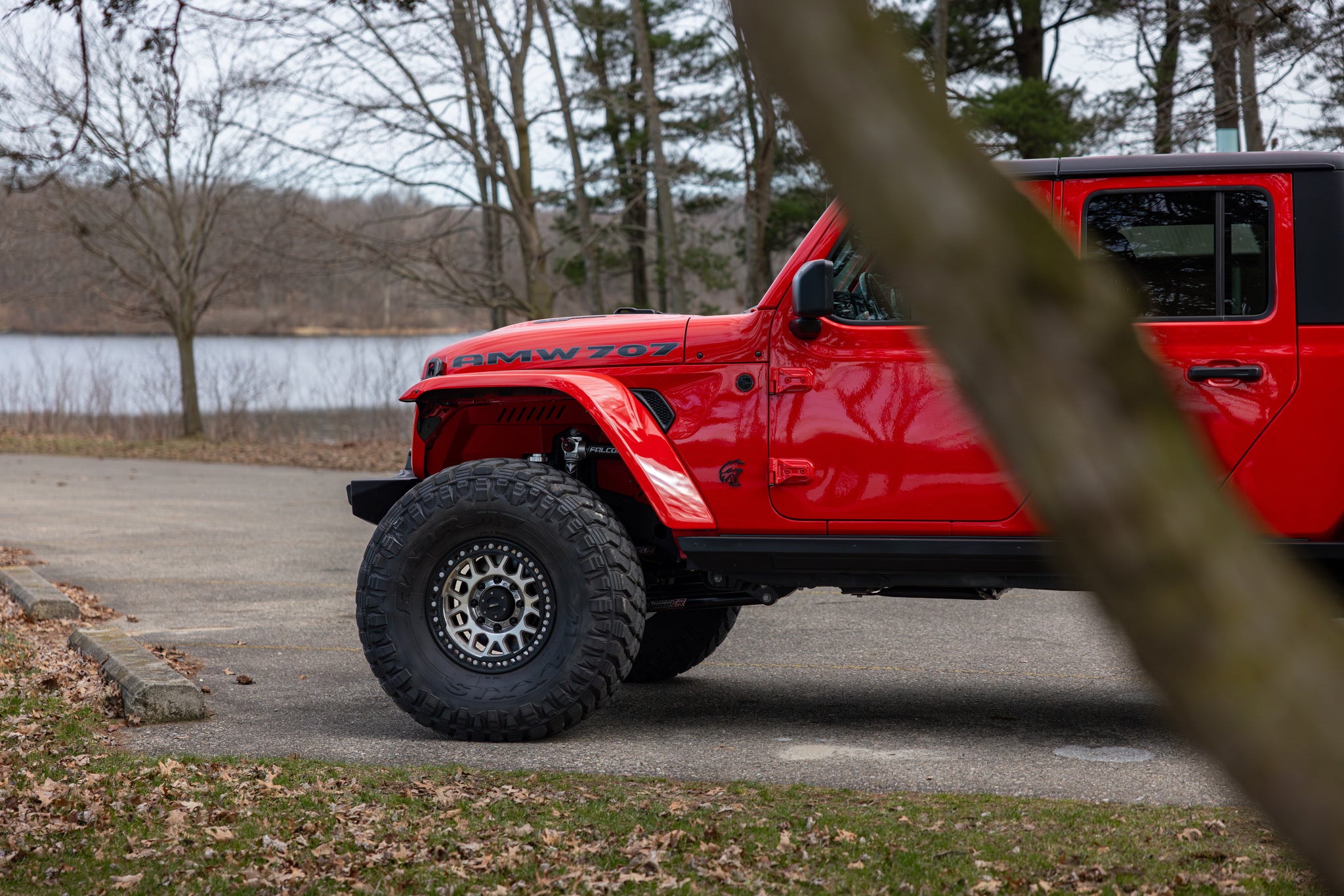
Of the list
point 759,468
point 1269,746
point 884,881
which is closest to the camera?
point 1269,746

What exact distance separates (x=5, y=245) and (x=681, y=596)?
26.1 metres

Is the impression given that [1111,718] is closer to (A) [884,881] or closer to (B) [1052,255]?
(A) [884,881]

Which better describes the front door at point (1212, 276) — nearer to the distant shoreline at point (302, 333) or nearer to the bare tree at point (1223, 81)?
the bare tree at point (1223, 81)

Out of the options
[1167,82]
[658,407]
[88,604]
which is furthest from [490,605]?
[1167,82]

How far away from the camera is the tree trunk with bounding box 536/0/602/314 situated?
2009 centimetres

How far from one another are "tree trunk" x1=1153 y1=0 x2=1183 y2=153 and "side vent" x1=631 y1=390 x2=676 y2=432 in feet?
30.0

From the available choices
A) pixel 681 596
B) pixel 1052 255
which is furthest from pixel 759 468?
pixel 1052 255

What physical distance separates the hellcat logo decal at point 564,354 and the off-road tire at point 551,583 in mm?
457

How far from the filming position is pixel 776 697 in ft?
21.1

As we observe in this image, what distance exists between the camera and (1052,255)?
1.09 m

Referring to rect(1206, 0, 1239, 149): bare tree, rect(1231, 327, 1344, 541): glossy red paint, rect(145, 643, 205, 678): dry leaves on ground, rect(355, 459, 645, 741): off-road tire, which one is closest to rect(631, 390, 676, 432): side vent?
rect(355, 459, 645, 741): off-road tire

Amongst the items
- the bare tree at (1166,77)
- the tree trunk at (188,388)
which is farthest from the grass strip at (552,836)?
the tree trunk at (188,388)

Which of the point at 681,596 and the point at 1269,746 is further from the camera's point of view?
the point at 681,596

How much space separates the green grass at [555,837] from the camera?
365 cm
